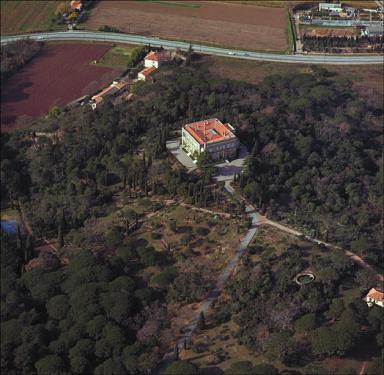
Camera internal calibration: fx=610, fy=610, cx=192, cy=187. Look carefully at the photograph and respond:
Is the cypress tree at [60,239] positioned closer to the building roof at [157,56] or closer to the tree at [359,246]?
the tree at [359,246]

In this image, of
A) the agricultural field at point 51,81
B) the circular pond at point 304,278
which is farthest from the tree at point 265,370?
the agricultural field at point 51,81

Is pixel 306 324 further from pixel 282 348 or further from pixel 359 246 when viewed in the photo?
pixel 359 246

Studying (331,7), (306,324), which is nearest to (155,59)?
(331,7)

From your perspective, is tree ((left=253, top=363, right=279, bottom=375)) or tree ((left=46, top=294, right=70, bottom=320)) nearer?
tree ((left=253, top=363, right=279, bottom=375))

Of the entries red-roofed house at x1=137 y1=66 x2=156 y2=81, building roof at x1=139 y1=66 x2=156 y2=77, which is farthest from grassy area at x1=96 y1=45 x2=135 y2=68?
red-roofed house at x1=137 y1=66 x2=156 y2=81

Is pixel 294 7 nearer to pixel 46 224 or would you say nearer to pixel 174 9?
pixel 174 9

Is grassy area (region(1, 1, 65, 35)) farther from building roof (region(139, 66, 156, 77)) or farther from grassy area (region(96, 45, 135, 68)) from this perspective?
building roof (region(139, 66, 156, 77))
